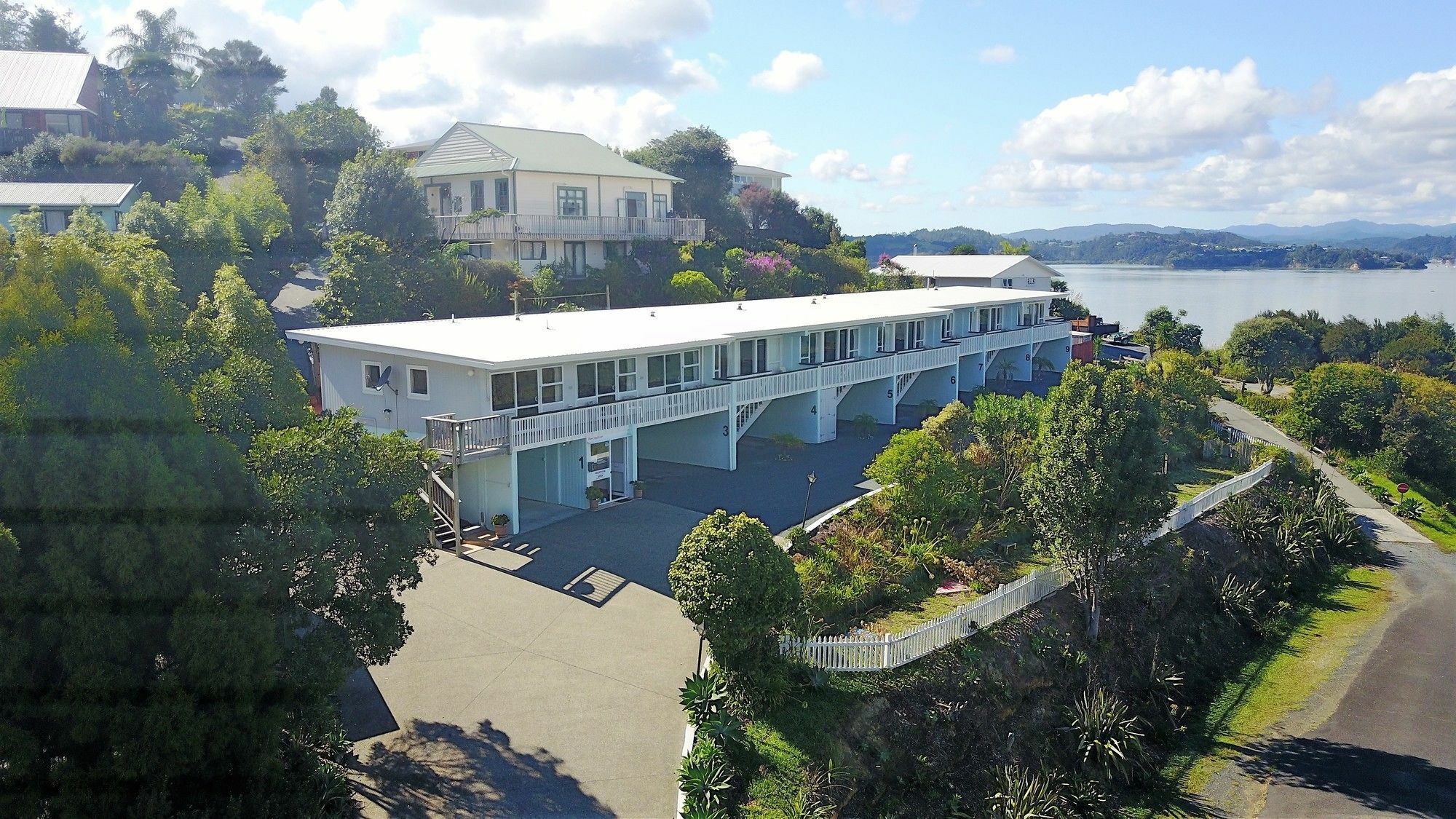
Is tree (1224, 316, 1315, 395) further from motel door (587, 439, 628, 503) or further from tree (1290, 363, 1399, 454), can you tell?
motel door (587, 439, 628, 503)

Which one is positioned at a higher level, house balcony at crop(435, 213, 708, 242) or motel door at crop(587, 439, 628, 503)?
house balcony at crop(435, 213, 708, 242)

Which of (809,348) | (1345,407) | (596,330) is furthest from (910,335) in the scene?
(1345,407)

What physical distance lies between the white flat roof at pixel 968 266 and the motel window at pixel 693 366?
3450cm

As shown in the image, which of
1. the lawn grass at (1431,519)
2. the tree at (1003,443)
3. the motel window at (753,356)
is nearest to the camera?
the tree at (1003,443)

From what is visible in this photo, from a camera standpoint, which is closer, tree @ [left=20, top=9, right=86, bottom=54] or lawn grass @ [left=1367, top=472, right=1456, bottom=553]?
lawn grass @ [left=1367, top=472, right=1456, bottom=553]

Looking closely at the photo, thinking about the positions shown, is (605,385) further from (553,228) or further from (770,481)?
(553,228)

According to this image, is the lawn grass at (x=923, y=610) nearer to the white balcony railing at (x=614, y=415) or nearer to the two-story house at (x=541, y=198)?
the white balcony railing at (x=614, y=415)

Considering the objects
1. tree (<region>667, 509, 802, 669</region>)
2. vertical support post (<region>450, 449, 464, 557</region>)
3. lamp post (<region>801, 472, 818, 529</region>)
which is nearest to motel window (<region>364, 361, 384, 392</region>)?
vertical support post (<region>450, 449, 464, 557</region>)

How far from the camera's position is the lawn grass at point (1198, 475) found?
28078 mm

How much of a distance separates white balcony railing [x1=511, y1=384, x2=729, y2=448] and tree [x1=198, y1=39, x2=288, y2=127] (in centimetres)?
A: 7404

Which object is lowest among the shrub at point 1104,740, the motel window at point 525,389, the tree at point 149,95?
the shrub at point 1104,740

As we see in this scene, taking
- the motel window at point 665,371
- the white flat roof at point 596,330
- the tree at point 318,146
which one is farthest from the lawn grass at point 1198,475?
the tree at point 318,146

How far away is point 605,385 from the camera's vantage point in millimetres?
25125

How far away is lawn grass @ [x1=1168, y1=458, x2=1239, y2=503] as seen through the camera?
92.1ft
